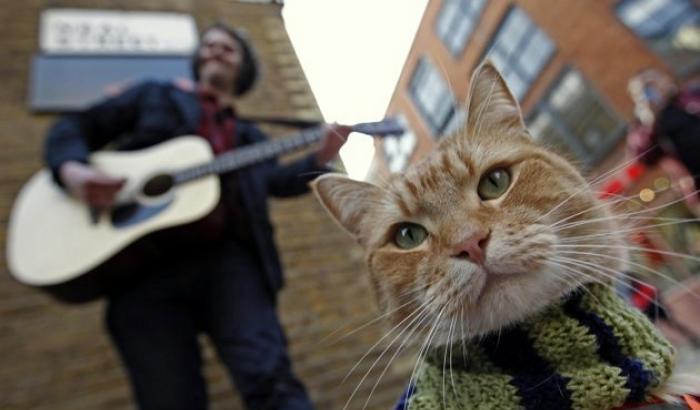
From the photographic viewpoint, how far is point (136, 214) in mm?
1157

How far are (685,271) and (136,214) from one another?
1.13m

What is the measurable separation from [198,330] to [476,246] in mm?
778

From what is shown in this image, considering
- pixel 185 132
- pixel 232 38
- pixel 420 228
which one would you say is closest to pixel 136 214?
pixel 185 132

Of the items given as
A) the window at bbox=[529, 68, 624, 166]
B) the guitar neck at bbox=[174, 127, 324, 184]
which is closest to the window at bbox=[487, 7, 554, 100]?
the window at bbox=[529, 68, 624, 166]

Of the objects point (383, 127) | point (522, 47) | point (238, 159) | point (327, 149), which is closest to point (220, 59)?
point (238, 159)

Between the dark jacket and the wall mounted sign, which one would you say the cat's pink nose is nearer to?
the dark jacket

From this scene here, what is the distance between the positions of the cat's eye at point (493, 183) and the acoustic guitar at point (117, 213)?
0.48 metres

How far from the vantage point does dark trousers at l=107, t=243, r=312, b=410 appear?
0.90 m

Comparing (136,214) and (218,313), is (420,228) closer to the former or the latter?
(218,313)

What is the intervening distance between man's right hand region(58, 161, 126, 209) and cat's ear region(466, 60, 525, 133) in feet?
2.97

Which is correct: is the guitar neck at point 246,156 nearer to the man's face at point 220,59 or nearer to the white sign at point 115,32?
the man's face at point 220,59

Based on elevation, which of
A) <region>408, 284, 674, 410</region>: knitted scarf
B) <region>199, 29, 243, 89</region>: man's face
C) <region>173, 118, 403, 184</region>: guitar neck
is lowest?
<region>408, 284, 674, 410</region>: knitted scarf

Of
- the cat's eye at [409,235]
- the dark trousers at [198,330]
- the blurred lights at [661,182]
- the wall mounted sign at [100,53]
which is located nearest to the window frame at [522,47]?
the cat's eye at [409,235]

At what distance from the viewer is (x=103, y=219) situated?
118 centimetres
